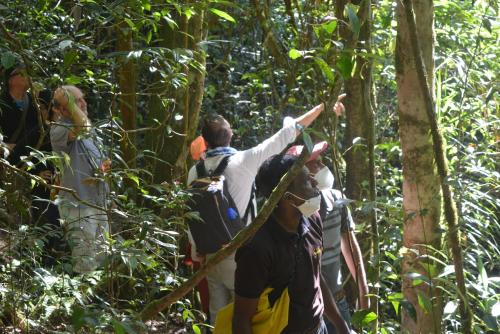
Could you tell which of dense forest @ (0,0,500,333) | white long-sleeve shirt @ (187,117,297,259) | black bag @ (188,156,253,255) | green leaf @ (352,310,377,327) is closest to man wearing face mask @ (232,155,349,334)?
dense forest @ (0,0,500,333)

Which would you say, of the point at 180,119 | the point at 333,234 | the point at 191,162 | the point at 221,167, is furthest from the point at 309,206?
the point at 191,162

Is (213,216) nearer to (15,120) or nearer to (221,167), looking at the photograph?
(221,167)

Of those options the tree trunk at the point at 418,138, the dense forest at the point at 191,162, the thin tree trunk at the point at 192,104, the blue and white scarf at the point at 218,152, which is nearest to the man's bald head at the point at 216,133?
the blue and white scarf at the point at 218,152

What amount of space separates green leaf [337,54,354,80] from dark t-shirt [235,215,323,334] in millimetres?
937

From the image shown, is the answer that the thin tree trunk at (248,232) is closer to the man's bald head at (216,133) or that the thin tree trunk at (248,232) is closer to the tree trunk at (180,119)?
the man's bald head at (216,133)

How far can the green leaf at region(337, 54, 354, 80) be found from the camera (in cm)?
272

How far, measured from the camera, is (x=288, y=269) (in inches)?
135

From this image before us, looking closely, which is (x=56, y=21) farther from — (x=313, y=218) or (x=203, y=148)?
(x=313, y=218)

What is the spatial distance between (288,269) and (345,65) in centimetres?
107

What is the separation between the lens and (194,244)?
501 centimetres

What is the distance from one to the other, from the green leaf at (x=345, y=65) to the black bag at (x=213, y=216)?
2206mm

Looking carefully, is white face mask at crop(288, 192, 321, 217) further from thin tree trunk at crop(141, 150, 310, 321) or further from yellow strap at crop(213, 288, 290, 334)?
thin tree trunk at crop(141, 150, 310, 321)

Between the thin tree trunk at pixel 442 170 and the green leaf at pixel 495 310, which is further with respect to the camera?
the thin tree trunk at pixel 442 170

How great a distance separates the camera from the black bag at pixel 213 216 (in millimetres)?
4867
